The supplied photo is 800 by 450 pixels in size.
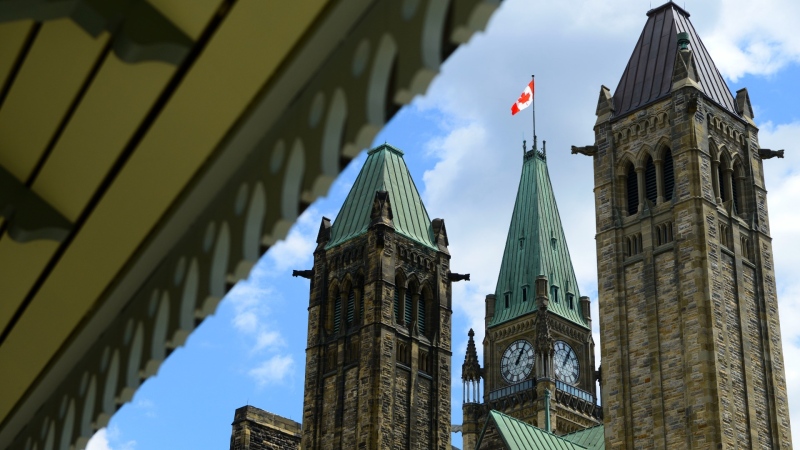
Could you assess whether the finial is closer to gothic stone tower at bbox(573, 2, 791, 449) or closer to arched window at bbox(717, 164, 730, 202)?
gothic stone tower at bbox(573, 2, 791, 449)

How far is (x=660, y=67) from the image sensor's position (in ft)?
127

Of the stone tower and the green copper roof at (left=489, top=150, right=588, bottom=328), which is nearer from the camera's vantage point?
the stone tower

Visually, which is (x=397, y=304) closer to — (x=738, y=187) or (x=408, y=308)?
(x=408, y=308)

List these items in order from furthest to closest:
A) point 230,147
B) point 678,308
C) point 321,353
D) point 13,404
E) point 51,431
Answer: point 321,353 < point 678,308 < point 13,404 < point 51,431 < point 230,147

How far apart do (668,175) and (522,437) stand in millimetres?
10985

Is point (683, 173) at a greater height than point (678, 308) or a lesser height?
greater

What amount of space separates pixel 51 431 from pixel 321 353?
42.2m

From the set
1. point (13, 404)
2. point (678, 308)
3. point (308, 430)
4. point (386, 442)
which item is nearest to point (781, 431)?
point (678, 308)

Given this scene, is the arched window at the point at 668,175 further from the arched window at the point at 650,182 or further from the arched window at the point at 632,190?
the arched window at the point at 632,190

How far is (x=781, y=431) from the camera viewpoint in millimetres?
34875

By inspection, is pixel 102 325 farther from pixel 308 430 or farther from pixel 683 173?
pixel 308 430

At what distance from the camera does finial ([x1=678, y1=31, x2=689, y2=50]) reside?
38.2 metres

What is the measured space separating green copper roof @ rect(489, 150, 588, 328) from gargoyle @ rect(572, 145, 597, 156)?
28939mm

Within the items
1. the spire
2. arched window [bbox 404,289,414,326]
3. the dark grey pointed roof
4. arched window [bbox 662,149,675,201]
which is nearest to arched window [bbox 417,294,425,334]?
arched window [bbox 404,289,414,326]
